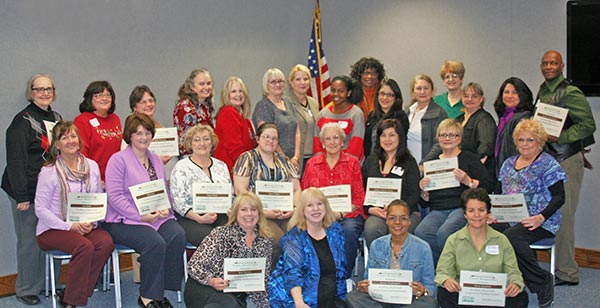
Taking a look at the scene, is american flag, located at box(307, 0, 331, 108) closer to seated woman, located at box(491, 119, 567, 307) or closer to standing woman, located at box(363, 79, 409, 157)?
standing woman, located at box(363, 79, 409, 157)

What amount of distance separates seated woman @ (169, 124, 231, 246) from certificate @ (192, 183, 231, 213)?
2.3 inches

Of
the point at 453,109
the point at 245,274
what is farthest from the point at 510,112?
the point at 245,274

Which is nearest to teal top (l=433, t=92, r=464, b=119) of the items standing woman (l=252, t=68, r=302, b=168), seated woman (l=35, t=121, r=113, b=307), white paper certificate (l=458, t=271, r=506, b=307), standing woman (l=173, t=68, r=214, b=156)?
standing woman (l=252, t=68, r=302, b=168)

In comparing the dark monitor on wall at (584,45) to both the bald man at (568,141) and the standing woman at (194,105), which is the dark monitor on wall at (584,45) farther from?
the standing woman at (194,105)

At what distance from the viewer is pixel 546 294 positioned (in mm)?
5531

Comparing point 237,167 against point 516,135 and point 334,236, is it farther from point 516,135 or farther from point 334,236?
point 516,135

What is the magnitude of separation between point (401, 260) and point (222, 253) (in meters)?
1.31

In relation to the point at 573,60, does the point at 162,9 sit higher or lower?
higher

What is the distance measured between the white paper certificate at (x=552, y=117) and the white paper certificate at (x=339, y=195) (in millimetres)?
1894

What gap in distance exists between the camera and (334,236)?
509cm

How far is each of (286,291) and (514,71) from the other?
4.09m

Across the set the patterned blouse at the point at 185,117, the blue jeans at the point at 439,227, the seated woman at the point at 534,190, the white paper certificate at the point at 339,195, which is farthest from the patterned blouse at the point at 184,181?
the seated woman at the point at 534,190

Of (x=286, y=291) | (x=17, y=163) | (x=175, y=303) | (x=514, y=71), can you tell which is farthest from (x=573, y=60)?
(x=17, y=163)

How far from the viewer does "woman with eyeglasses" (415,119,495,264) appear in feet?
19.1
